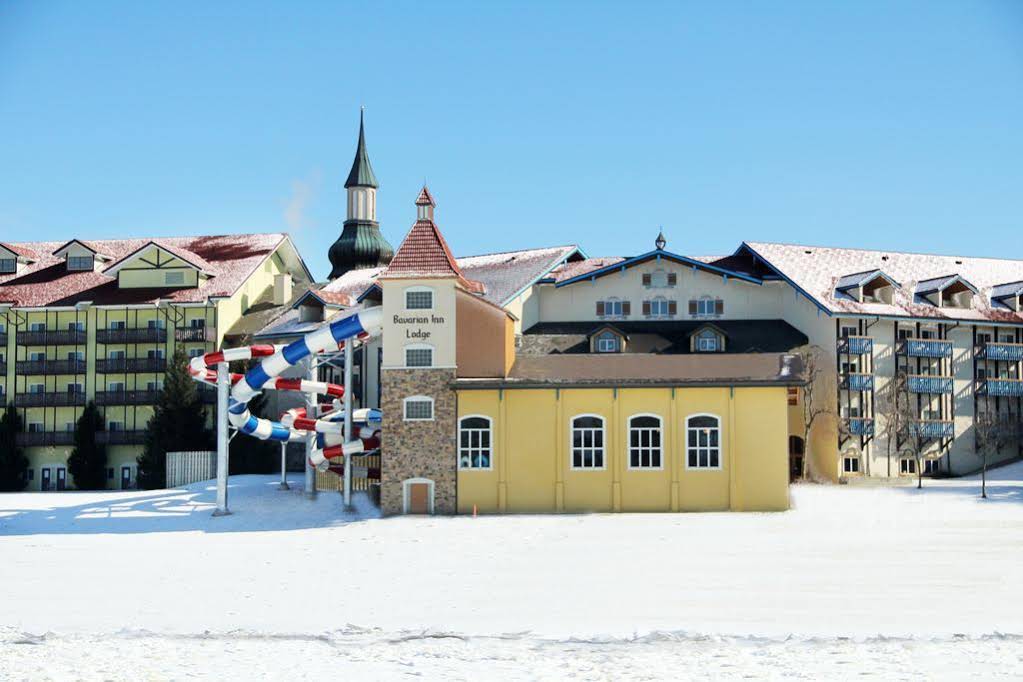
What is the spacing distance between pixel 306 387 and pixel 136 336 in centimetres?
2248

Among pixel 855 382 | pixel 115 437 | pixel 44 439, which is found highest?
pixel 855 382

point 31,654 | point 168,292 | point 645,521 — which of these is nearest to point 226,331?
point 168,292

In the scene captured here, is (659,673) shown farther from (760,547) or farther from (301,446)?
(301,446)

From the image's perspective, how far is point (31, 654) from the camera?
25.9 metres

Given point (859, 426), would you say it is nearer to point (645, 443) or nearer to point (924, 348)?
point (924, 348)

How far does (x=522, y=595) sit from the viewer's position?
30.7 metres

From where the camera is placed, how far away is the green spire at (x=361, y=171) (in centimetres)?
8506

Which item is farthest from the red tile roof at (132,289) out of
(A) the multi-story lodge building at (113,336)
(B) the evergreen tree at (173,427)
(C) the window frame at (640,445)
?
(C) the window frame at (640,445)

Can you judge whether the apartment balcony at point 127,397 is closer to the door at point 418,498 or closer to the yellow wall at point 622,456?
the door at point 418,498

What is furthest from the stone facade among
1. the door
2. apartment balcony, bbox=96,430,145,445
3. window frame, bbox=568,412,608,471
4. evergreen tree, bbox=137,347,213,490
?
apartment balcony, bbox=96,430,145,445

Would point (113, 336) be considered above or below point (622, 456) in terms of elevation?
above

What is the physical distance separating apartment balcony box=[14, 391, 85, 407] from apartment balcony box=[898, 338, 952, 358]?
4553 centimetres

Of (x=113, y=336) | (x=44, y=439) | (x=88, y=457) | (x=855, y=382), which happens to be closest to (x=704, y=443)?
(x=855, y=382)

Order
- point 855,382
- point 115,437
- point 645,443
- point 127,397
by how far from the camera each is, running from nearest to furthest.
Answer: point 645,443, point 855,382, point 115,437, point 127,397
